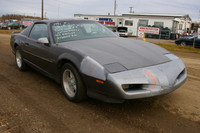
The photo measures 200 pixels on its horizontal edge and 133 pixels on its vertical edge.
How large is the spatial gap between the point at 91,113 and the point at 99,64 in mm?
786

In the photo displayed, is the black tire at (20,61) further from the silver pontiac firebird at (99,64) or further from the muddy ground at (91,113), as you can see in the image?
the muddy ground at (91,113)

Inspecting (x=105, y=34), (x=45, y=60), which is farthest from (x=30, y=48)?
(x=105, y=34)

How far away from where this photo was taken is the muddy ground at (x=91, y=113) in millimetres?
2516

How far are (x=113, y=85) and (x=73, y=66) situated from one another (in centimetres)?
87

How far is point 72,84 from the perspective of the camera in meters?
3.29

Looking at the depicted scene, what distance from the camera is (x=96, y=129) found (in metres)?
2.49

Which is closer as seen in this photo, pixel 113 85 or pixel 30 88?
pixel 113 85

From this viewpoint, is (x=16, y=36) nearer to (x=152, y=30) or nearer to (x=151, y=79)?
(x=151, y=79)

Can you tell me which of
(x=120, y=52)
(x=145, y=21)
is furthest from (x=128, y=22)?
(x=120, y=52)

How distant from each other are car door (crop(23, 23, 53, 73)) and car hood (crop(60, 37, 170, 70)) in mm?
493

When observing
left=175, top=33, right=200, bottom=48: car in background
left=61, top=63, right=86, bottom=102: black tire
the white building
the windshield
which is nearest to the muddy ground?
left=61, top=63, right=86, bottom=102: black tire

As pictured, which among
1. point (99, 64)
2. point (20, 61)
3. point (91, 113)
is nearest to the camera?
point (99, 64)

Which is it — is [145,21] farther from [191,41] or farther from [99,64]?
[99,64]

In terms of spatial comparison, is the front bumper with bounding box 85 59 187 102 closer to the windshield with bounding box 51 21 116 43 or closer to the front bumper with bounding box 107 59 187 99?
the front bumper with bounding box 107 59 187 99
